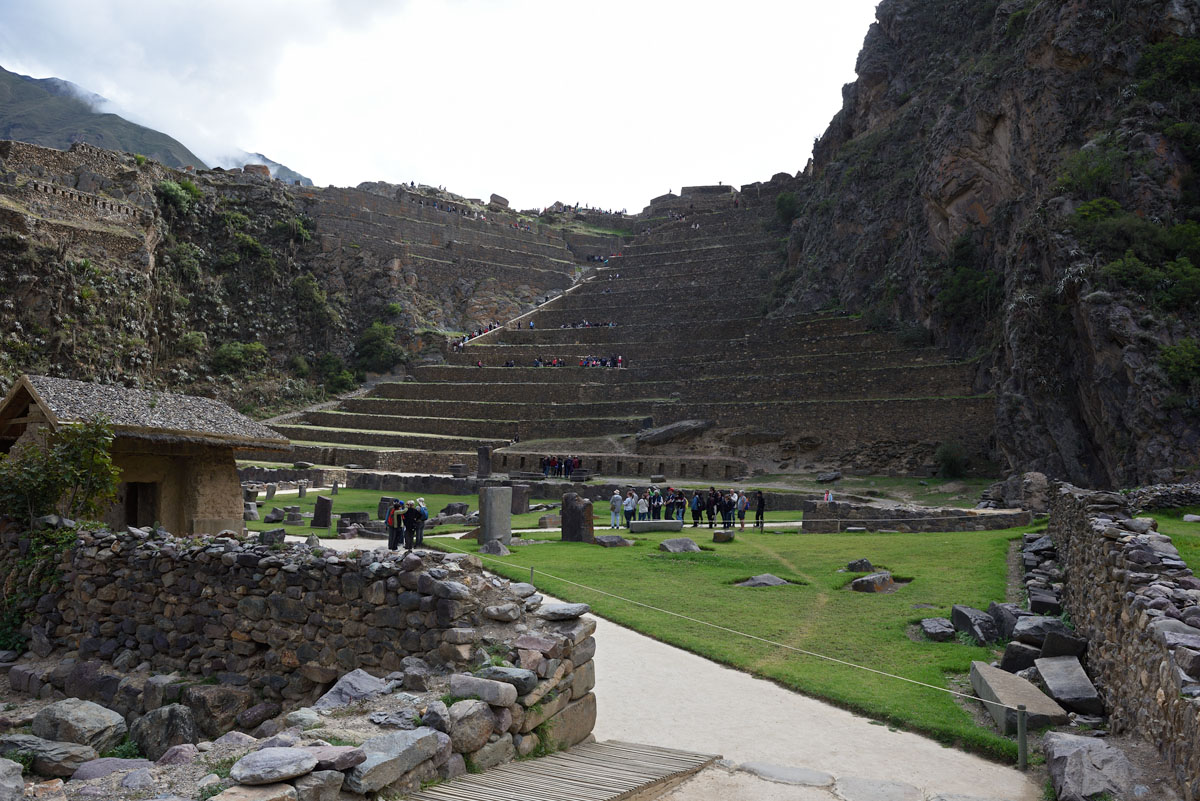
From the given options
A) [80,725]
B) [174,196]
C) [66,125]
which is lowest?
[80,725]

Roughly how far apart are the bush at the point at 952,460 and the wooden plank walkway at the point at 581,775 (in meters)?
30.4

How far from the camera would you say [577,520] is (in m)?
19.8

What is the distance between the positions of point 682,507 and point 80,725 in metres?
A: 20.5

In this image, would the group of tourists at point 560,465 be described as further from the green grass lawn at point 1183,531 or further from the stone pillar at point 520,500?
the green grass lawn at point 1183,531

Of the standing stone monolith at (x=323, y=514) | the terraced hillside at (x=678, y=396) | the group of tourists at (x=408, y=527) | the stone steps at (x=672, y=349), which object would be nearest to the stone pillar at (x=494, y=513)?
the group of tourists at (x=408, y=527)

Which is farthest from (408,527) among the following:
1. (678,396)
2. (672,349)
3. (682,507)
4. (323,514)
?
(672,349)

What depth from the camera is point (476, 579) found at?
304 inches

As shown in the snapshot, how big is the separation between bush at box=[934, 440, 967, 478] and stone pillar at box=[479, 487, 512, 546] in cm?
2277

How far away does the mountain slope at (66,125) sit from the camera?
136 metres

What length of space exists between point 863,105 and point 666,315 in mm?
25367

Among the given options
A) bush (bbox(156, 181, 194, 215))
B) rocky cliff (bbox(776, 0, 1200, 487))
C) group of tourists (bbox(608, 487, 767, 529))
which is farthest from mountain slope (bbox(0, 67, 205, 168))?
group of tourists (bbox(608, 487, 767, 529))

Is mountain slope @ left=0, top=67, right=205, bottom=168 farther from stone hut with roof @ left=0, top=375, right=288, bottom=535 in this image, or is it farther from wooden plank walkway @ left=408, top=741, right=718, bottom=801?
wooden plank walkway @ left=408, top=741, right=718, bottom=801

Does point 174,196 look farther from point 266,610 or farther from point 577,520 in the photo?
point 266,610

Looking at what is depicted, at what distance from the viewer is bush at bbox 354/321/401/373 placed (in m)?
62.6
